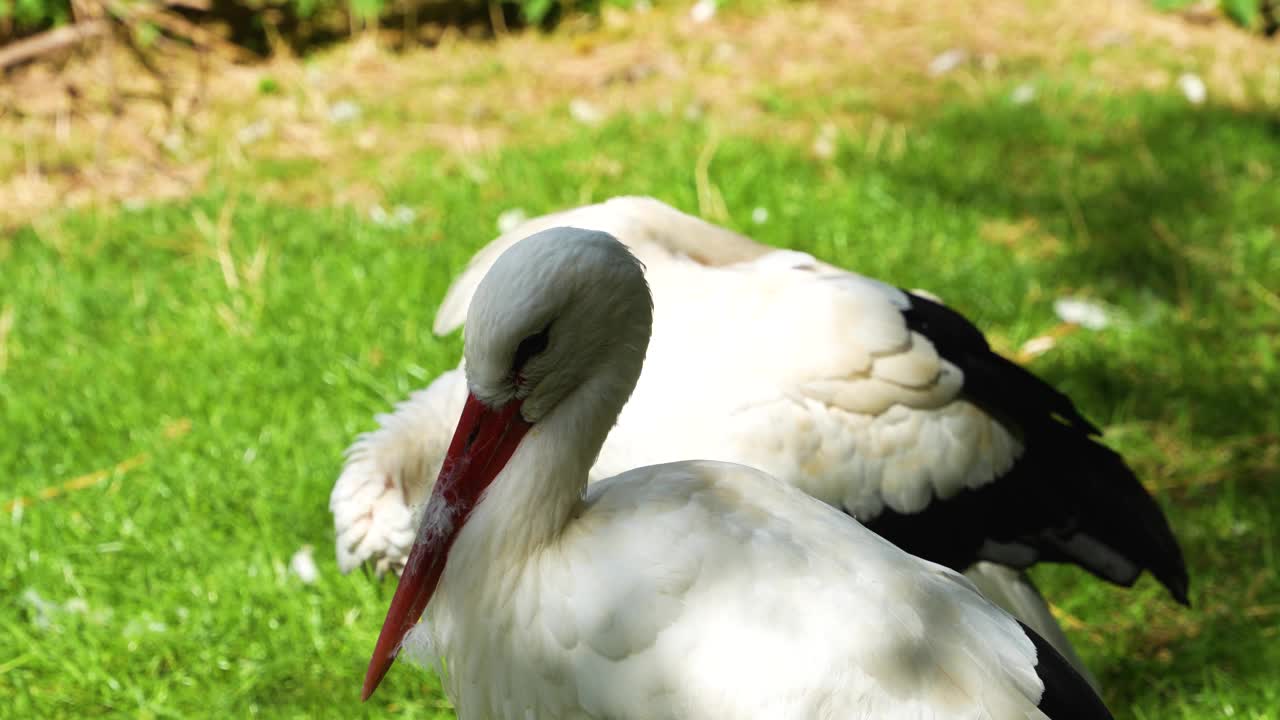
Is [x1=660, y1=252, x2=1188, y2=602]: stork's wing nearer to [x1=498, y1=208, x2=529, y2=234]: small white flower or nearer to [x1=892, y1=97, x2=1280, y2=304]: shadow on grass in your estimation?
[x1=892, y1=97, x2=1280, y2=304]: shadow on grass

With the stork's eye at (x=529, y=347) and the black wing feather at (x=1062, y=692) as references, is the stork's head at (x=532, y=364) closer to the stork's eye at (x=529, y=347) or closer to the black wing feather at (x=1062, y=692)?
the stork's eye at (x=529, y=347)

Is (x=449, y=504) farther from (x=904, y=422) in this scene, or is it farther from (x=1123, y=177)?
(x=1123, y=177)

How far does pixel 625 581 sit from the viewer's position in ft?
5.90

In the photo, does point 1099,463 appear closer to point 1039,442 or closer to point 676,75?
point 1039,442

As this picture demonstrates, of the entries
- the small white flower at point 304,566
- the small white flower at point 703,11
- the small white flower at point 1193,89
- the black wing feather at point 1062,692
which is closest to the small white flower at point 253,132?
the small white flower at point 703,11

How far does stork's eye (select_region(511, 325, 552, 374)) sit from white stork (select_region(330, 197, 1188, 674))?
2.38 ft

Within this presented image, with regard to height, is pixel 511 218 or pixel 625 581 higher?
pixel 625 581

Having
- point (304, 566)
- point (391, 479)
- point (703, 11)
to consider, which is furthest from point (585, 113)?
point (391, 479)

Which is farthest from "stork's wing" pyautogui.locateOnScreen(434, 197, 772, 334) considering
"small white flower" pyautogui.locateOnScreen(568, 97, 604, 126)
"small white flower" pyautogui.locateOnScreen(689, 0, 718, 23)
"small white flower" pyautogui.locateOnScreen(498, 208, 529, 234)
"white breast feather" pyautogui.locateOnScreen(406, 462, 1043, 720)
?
"small white flower" pyautogui.locateOnScreen(689, 0, 718, 23)

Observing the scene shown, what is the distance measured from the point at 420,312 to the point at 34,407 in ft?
3.49

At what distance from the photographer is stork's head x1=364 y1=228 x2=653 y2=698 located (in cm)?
178

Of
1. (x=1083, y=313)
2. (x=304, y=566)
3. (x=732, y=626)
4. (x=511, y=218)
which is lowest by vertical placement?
(x=1083, y=313)

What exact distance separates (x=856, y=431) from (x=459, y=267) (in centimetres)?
206

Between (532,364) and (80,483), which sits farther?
(80,483)
